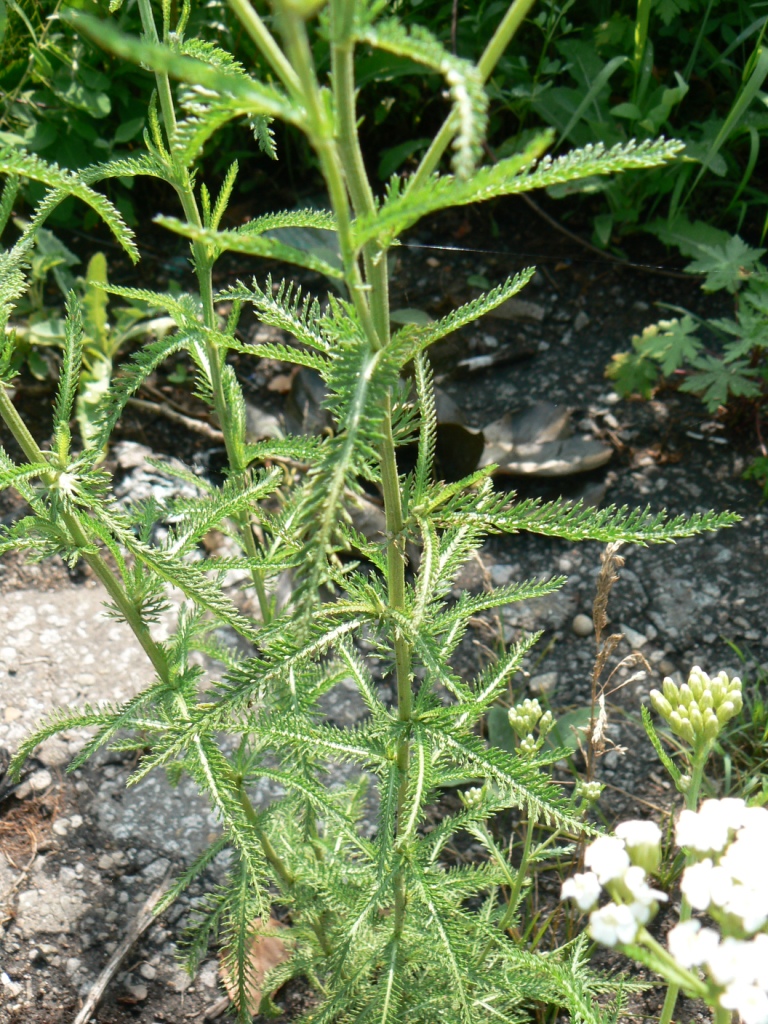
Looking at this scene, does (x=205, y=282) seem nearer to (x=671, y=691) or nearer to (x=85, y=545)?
(x=85, y=545)

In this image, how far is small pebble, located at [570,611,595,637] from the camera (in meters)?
2.15

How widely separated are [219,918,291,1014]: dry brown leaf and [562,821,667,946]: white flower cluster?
0.99m

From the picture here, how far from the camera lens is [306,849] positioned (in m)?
1.59

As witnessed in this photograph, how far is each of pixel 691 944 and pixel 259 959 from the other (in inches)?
48.8

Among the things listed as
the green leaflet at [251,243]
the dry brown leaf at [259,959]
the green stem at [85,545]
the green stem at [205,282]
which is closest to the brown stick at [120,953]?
the dry brown leaf at [259,959]

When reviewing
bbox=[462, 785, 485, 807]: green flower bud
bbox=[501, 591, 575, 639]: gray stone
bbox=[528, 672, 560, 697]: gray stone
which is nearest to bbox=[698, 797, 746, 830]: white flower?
bbox=[462, 785, 485, 807]: green flower bud

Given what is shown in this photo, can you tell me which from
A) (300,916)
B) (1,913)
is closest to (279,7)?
(300,916)

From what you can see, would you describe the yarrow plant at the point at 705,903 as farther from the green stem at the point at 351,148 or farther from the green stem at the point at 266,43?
the green stem at the point at 266,43

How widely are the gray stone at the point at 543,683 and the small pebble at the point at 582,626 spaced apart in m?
0.13

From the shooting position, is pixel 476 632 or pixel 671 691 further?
pixel 476 632

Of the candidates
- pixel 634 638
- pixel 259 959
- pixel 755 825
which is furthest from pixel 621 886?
pixel 634 638

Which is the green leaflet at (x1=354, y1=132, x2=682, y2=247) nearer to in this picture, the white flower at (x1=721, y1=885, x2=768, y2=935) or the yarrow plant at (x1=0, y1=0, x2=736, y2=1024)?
the yarrow plant at (x1=0, y1=0, x2=736, y2=1024)

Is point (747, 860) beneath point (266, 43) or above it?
beneath

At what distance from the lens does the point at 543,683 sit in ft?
6.75
